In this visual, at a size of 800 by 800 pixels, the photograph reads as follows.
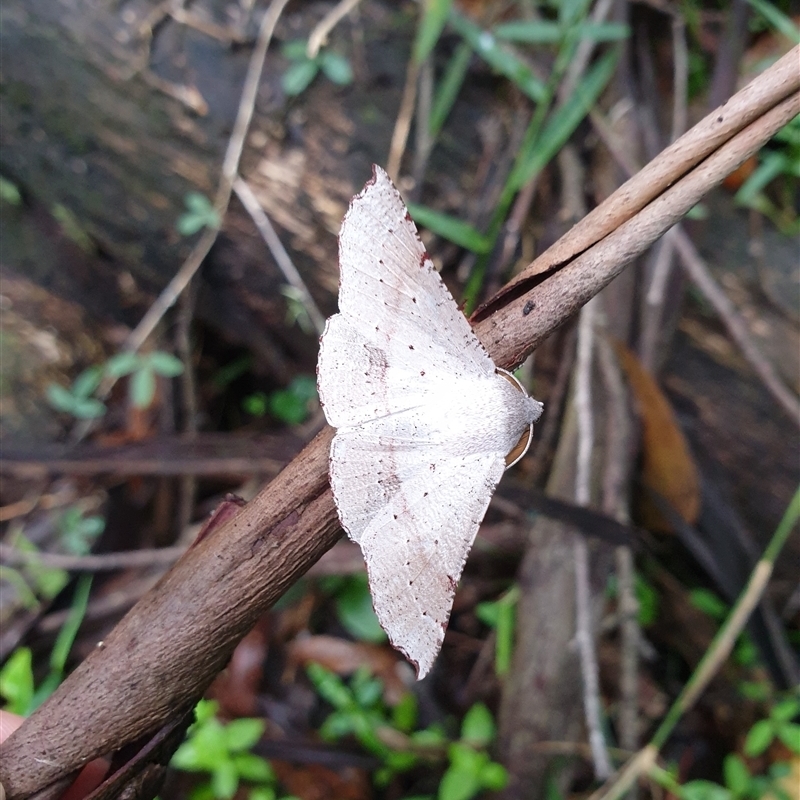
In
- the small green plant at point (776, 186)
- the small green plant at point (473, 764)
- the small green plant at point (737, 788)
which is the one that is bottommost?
the small green plant at point (737, 788)

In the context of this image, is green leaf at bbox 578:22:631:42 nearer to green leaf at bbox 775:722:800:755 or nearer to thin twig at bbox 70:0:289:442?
thin twig at bbox 70:0:289:442

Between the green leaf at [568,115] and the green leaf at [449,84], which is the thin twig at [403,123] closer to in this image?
the green leaf at [449,84]

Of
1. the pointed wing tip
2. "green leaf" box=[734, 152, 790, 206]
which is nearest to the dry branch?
the pointed wing tip

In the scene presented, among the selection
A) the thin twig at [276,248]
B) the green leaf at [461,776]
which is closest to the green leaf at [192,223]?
the thin twig at [276,248]

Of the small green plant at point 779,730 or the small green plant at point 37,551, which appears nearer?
the small green plant at point 779,730

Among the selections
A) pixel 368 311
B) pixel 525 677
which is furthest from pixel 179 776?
pixel 368 311

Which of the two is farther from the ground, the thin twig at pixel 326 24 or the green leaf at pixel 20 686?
the thin twig at pixel 326 24

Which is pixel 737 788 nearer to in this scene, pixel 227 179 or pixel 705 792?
pixel 705 792
